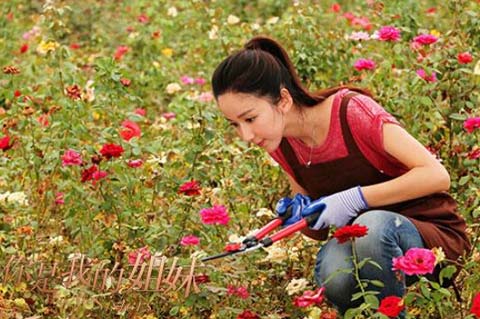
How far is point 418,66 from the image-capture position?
3.77 metres

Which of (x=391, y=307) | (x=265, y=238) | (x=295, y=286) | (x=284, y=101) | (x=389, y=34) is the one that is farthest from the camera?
(x=389, y=34)

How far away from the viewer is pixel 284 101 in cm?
280

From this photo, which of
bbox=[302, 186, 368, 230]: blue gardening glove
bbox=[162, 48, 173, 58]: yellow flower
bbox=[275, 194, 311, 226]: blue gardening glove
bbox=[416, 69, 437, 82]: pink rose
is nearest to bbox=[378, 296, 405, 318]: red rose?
bbox=[302, 186, 368, 230]: blue gardening glove

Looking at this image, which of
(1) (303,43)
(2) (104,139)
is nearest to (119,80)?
(2) (104,139)

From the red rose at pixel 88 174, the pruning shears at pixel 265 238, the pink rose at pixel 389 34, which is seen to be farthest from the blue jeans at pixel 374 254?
the pink rose at pixel 389 34

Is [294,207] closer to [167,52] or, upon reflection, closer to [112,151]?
[112,151]

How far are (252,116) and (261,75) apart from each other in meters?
0.11

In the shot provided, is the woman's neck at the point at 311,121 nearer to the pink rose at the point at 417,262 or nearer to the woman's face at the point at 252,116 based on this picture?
the woman's face at the point at 252,116

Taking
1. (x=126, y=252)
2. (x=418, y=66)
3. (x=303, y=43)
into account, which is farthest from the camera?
(x=303, y=43)

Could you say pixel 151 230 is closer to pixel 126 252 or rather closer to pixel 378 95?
pixel 126 252

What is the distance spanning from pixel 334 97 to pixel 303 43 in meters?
1.50

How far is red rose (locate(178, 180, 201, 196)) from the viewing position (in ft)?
9.82

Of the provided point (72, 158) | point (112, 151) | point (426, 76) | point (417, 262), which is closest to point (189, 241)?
point (112, 151)

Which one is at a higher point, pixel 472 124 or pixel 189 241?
pixel 472 124
